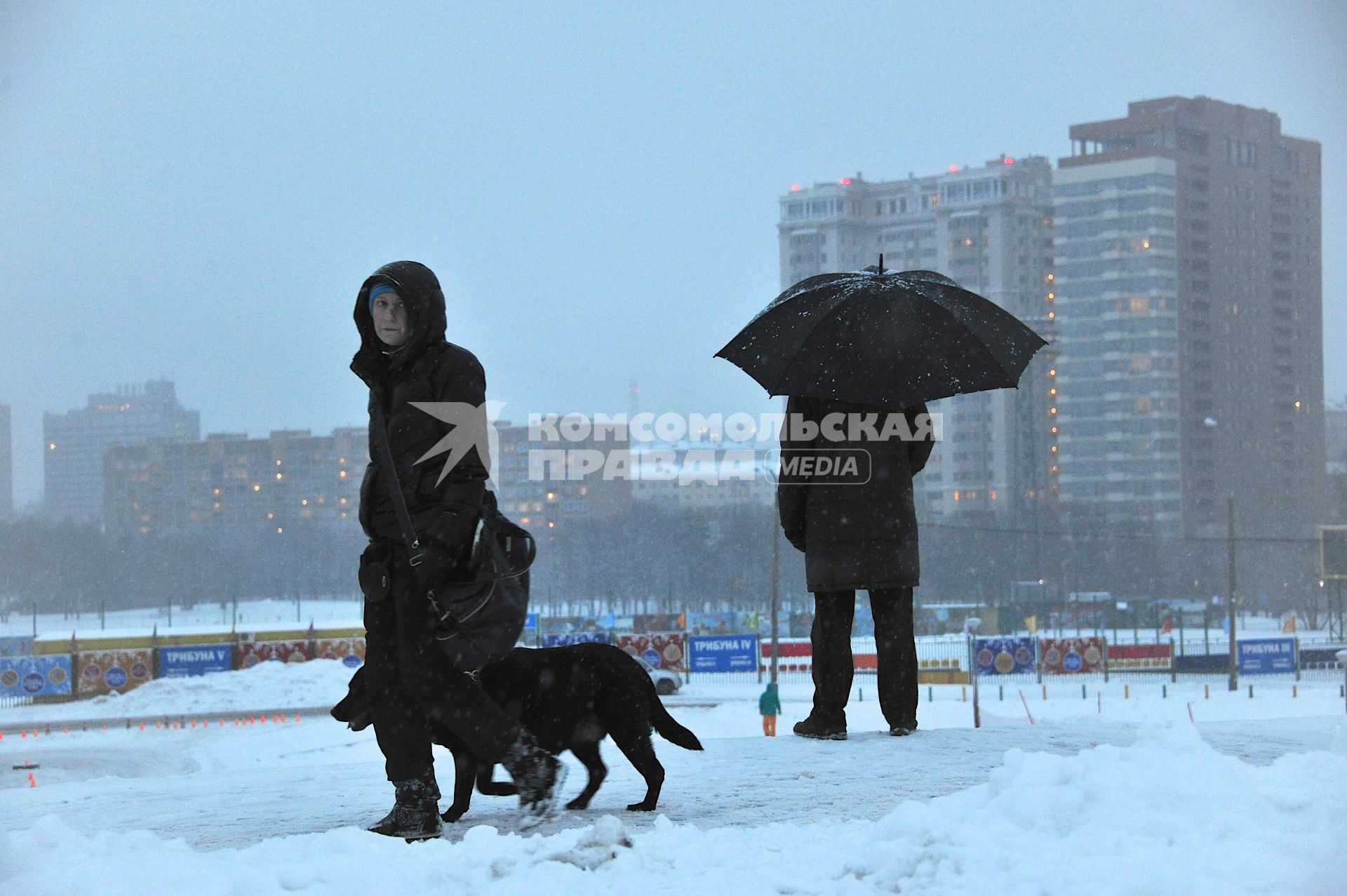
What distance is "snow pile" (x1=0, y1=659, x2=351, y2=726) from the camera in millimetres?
34062

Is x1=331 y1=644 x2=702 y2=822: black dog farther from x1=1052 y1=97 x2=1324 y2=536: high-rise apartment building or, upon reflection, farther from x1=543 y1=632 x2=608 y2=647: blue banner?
x1=1052 y1=97 x2=1324 y2=536: high-rise apartment building

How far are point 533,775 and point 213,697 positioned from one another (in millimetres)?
33335

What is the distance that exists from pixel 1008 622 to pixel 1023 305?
59.5 metres

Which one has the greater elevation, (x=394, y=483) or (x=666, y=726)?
(x=394, y=483)

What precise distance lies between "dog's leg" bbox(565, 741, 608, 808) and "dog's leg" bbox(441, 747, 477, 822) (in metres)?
0.36

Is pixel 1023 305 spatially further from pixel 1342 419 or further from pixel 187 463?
pixel 187 463

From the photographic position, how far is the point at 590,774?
4699 millimetres

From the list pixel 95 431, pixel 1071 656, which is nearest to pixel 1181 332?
pixel 1071 656

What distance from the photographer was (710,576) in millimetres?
83125

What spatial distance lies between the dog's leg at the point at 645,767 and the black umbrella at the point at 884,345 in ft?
6.61

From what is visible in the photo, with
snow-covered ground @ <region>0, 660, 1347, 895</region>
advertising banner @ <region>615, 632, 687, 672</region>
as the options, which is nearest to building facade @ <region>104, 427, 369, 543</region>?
advertising banner @ <region>615, 632, 687, 672</region>

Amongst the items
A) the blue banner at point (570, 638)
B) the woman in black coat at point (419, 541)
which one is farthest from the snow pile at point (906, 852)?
the blue banner at point (570, 638)

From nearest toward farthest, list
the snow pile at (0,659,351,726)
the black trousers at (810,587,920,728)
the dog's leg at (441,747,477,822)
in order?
the dog's leg at (441,747,477,822) < the black trousers at (810,587,920,728) < the snow pile at (0,659,351,726)

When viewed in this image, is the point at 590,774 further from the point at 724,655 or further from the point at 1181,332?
the point at 1181,332
